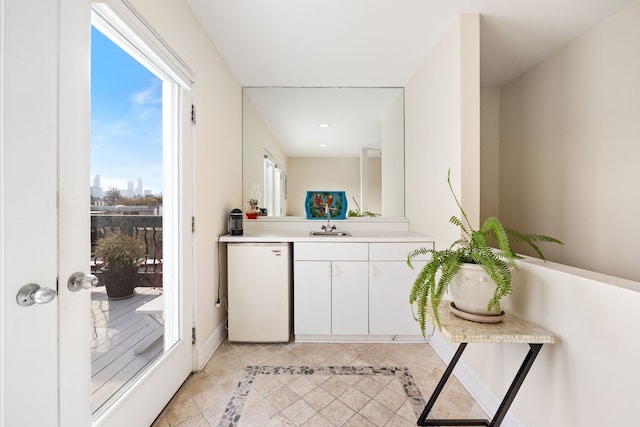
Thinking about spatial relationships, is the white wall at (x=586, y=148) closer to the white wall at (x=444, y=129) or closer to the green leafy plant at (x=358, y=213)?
the white wall at (x=444, y=129)

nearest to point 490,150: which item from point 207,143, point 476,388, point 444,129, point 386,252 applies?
point 444,129

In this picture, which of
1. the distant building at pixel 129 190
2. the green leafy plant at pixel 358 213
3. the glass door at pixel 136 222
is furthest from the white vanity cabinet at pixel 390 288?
the distant building at pixel 129 190

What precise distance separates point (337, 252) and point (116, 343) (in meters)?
1.51

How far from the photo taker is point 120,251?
120cm

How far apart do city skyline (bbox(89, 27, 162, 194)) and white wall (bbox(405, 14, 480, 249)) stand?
1.93 metres

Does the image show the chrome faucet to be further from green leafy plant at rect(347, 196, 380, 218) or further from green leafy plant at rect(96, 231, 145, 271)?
green leafy plant at rect(96, 231, 145, 271)

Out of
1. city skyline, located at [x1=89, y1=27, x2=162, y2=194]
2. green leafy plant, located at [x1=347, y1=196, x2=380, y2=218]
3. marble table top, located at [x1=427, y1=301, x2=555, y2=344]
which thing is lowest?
marble table top, located at [x1=427, y1=301, x2=555, y2=344]

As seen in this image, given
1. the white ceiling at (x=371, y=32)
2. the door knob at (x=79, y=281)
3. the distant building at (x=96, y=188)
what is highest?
the white ceiling at (x=371, y=32)

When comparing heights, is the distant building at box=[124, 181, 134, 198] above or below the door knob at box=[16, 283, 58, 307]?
above

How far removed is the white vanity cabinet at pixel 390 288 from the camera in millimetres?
2209

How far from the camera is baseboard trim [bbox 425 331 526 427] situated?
1375 mm

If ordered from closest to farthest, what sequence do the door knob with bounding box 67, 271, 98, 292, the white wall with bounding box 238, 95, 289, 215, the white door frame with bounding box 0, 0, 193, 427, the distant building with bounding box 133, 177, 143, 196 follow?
the white door frame with bounding box 0, 0, 193, 427, the door knob with bounding box 67, 271, 98, 292, the distant building with bounding box 133, 177, 143, 196, the white wall with bounding box 238, 95, 289, 215

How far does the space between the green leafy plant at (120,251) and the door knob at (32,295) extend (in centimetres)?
32

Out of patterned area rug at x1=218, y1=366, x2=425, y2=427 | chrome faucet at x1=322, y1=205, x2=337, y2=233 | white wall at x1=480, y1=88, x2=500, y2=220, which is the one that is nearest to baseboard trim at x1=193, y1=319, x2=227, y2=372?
patterned area rug at x1=218, y1=366, x2=425, y2=427
